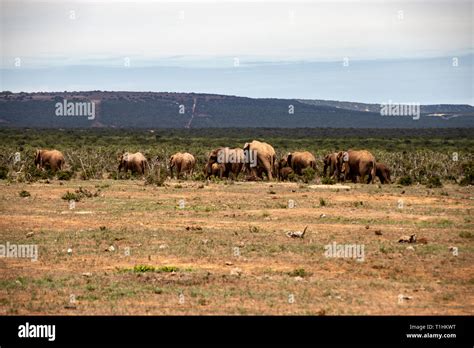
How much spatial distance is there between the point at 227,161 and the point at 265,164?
5.69ft

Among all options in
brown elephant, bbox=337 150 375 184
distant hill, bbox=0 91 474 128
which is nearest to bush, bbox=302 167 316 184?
brown elephant, bbox=337 150 375 184

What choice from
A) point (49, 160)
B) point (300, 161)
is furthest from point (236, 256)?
point (49, 160)

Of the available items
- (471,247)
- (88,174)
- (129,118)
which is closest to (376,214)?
(471,247)

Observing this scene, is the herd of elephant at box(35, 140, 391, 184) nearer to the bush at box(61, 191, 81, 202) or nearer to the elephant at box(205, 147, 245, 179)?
the elephant at box(205, 147, 245, 179)

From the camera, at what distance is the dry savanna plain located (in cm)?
1208

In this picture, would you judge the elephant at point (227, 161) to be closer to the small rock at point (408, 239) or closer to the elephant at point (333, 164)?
the elephant at point (333, 164)

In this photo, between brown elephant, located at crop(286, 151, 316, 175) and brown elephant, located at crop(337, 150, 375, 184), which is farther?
brown elephant, located at crop(286, 151, 316, 175)

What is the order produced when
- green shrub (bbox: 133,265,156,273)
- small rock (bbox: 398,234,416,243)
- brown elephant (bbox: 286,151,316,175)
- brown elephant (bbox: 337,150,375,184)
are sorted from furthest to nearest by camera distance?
brown elephant (bbox: 286,151,316,175) → brown elephant (bbox: 337,150,375,184) → small rock (bbox: 398,234,416,243) → green shrub (bbox: 133,265,156,273)

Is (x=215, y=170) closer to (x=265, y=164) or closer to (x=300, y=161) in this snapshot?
(x=265, y=164)

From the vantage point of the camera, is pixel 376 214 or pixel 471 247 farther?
pixel 376 214

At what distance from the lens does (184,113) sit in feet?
561
